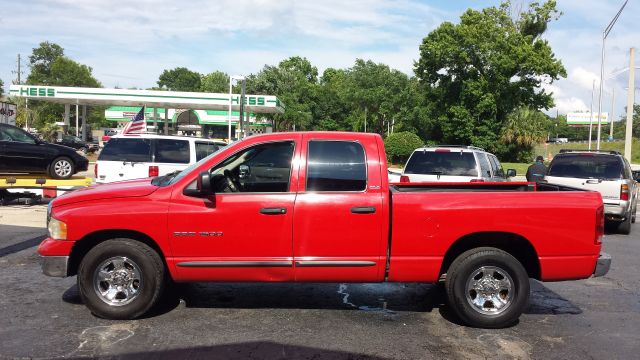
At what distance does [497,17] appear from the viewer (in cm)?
4900

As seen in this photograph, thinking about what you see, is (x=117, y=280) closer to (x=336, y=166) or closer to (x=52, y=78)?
(x=336, y=166)

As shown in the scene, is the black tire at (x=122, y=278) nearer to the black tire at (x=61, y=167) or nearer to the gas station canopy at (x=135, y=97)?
the black tire at (x=61, y=167)

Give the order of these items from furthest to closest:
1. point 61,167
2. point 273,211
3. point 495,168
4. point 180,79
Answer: point 180,79 → point 61,167 → point 495,168 → point 273,211

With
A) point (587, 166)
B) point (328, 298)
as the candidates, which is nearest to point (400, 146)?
point (587, 166)

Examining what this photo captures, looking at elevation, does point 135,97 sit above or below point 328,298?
above

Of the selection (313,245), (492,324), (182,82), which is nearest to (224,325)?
(313,245)

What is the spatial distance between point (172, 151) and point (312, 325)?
8173 millimetres

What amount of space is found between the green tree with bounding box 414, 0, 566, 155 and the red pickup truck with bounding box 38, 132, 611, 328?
44052 mm

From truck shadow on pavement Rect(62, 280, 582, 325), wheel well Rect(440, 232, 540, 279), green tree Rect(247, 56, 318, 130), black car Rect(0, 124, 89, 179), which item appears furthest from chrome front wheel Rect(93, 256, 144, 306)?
green tree Rect(247, 56, 318, 130)

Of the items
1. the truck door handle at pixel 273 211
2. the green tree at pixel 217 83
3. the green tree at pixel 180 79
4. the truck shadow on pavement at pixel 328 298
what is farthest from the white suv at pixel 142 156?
the green tree at pixel 180 79

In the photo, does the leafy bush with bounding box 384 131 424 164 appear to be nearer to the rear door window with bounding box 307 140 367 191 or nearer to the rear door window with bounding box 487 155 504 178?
the rear door window with bounding box 487 155 504 178

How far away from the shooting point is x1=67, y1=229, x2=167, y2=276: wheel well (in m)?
5.41

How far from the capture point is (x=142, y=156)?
487 inches

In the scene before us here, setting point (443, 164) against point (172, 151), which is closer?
point (443, 164)
